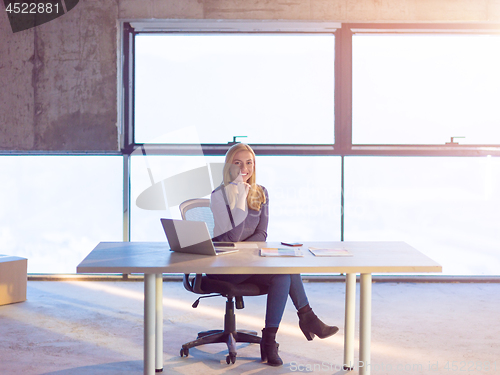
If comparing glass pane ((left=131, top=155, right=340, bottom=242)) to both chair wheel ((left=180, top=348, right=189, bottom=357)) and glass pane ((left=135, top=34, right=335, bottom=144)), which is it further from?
chair wheel ((left=180, top=348, right=189, bottom=357))

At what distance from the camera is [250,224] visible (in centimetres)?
307

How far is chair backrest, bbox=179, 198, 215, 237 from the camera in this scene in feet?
10.1

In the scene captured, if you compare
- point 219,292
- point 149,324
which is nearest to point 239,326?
point 219,292

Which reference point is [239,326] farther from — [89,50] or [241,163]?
[89,50]

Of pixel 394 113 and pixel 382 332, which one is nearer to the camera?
pixel 382 332

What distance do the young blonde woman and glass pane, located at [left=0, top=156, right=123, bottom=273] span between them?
2397 mm

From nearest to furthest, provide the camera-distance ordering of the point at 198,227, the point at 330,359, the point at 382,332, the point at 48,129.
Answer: the point at 198,227
the point at 330,359
the point at 382,332
the point at 48,129

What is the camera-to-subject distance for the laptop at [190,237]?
237 centimetres

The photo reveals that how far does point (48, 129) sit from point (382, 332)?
154 inches

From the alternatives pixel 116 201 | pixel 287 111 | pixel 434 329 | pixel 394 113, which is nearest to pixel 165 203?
pixel 116 201

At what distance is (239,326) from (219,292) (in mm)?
854

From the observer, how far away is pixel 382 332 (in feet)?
10.9

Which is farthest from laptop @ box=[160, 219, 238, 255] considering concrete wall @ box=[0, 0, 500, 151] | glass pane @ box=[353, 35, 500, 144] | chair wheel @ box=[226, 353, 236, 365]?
glass pane @ box=[353, 35, 500, 144]

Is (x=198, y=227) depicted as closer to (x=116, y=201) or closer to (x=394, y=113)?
(x=116, y=201)
